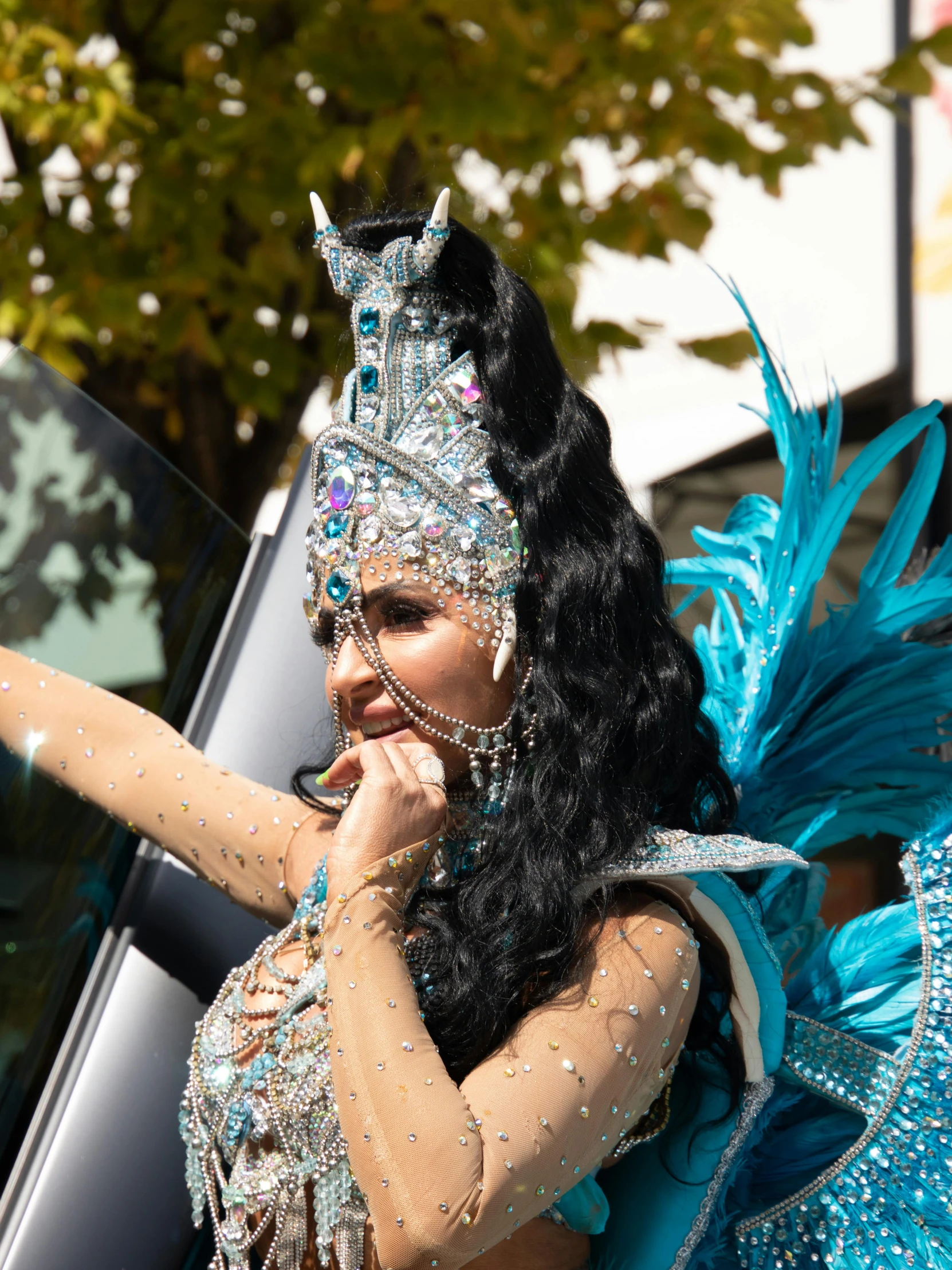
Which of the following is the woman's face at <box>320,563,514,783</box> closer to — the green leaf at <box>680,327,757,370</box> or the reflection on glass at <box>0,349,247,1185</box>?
the reflection on glass at <box>0,349,247,1185</box>

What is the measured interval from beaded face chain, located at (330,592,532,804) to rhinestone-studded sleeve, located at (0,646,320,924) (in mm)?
317

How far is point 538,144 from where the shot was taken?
3.53m

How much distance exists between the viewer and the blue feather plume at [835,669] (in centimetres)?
177

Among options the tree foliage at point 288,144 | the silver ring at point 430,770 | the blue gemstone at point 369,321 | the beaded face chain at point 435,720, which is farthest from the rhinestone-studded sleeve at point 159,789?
the tree foliage at point 288,144

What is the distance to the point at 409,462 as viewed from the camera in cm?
158

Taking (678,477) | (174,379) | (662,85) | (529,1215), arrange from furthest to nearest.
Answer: (678,477) < (662,85) < (174,379) < (529,1215)

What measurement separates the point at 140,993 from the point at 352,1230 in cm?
47

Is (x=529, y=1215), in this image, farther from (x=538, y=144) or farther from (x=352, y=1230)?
(x=538, y=144)

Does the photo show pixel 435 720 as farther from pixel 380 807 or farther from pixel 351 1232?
pixel 351 1232

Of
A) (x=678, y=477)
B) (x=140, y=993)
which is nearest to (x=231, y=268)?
(x=678, y=477)

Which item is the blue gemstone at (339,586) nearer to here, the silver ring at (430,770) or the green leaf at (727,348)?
the silver ring at (430,770)

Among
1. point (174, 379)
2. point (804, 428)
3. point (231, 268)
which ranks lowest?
point (804, 428)

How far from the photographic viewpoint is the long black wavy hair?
1.45 meters

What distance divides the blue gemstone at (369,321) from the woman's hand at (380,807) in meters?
0.55
